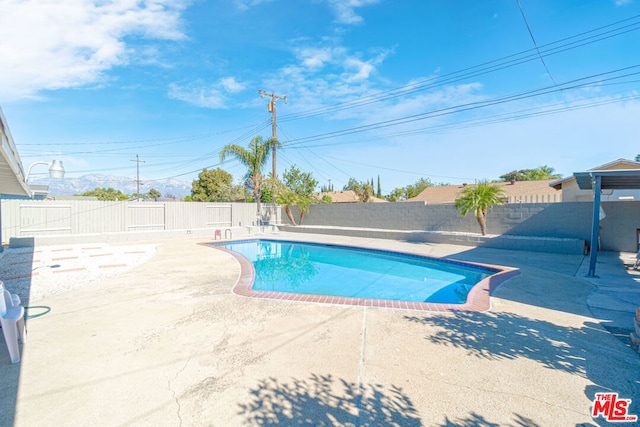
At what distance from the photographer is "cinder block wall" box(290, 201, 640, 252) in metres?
10.1

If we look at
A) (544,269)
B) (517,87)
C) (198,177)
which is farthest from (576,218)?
(198,177)

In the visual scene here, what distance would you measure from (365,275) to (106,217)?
1382 centimetres

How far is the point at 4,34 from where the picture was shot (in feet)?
23.5

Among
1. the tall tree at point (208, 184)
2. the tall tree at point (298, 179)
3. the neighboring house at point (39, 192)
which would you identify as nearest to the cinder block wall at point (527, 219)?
the tall tree at point (298, 179)

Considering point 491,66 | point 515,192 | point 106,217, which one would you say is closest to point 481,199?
point 491,66

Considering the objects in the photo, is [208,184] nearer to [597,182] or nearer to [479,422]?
[597,182]

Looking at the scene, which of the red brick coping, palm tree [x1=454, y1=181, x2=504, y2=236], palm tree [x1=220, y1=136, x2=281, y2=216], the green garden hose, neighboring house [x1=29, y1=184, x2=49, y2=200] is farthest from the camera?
neighboring house [x1=29, y1=184, x2=49, y2=200]

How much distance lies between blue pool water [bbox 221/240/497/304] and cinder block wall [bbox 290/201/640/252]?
15.4 ft

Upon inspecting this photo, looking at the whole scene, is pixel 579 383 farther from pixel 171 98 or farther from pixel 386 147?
pixel 171 98

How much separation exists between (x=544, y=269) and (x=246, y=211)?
56.6 feet

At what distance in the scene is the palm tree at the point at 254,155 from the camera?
18.4m

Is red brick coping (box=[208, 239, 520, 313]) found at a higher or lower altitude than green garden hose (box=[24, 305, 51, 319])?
higher

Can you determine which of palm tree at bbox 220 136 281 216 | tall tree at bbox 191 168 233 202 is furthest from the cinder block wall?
tall tree at bbox 191 168 233 202

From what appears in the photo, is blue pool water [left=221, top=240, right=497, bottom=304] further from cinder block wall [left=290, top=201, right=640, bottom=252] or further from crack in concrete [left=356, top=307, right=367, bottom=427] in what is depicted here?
cinder block wall [left=290, top=201, right=640, bottom=252]
